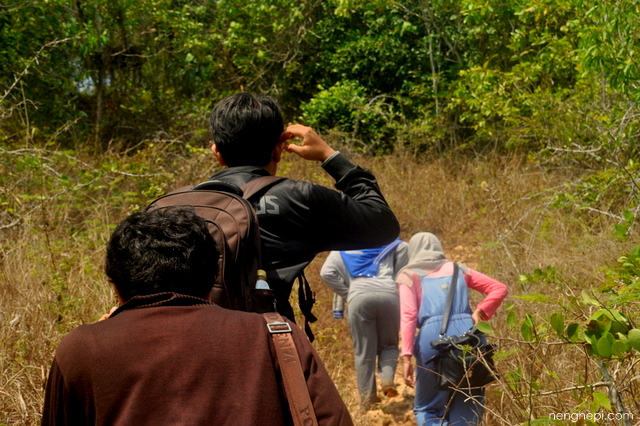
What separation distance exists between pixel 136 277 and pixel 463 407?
9.65 feet

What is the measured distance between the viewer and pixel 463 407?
12.8ft

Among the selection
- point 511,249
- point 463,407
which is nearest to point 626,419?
point 463,407

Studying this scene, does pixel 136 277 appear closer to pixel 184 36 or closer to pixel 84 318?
pixel 84 318

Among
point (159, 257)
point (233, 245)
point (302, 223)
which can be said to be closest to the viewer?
point (159, 257)

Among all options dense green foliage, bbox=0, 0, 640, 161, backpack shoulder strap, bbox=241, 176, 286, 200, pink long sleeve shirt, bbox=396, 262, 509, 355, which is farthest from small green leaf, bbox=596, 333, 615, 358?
dense green foliage, bbox=0, 0, 640, 161

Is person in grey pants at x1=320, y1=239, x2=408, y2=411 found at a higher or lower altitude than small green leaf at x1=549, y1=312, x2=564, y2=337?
lower

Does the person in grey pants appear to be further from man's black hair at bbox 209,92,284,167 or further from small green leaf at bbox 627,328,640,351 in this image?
small green leaf at bbox 627,328,640,351

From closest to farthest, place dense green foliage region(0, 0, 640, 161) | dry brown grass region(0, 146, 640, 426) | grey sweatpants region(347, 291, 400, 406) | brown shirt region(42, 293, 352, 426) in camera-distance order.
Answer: brown shirt region(42, 293, 352, 426) → dry brown grass region(0, 146, 640, 426) → grey sweatpants region(347, 291, 400, 406) → dense green foliage region(0, 0, 640, 161)

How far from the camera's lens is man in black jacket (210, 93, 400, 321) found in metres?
1.97

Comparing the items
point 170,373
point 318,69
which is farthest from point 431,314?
point 318,69

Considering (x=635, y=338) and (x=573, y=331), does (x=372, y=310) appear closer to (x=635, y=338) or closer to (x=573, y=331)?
(x=573, y=331)

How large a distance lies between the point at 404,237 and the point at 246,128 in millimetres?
7769

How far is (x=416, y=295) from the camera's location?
4.23 m

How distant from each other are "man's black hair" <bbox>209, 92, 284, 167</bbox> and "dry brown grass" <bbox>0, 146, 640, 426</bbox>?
1018mm
